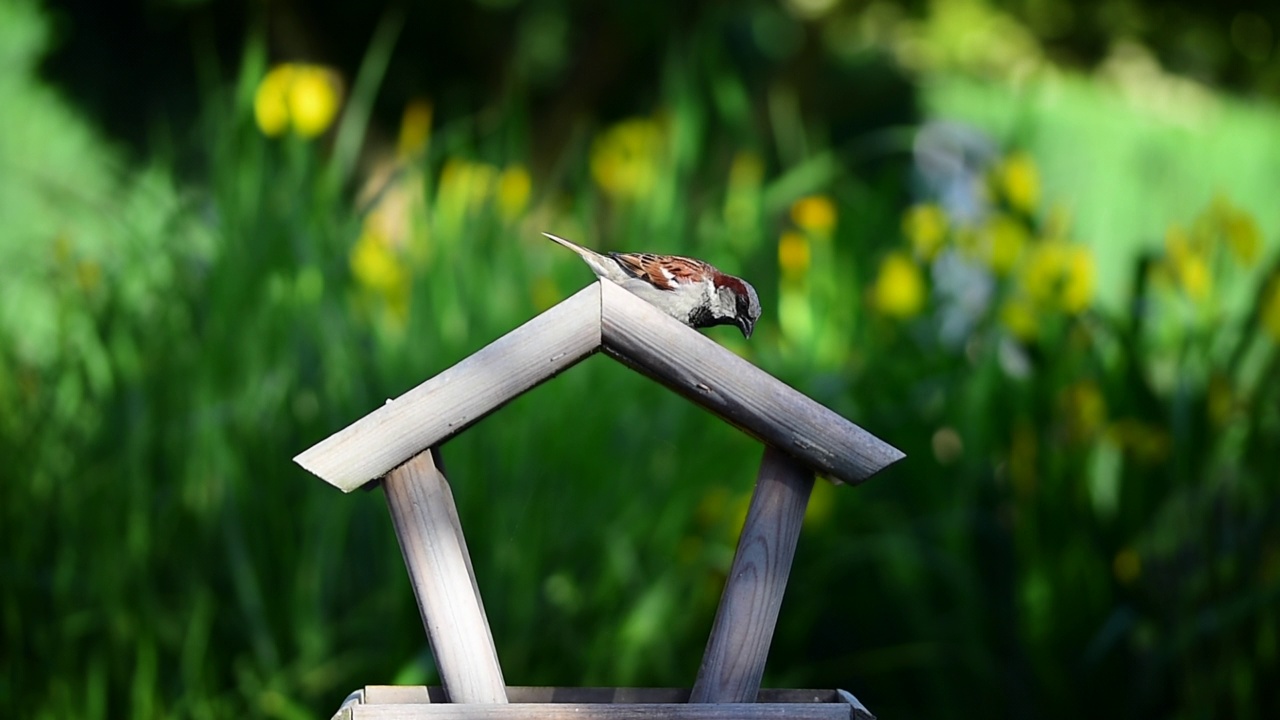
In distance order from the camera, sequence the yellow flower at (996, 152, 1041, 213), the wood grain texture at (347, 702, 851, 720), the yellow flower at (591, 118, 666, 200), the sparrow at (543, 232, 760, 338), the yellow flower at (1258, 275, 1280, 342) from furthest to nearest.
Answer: the yellow flower at (591, 118, 666, 200), the yellow flower at (996, 152, 1041, 213), the yellow flower at (1258, 275, 1280, 342), the sparrow at (543, 232, 760, 338), the wood grain texture at (347, 702, 851, 720)

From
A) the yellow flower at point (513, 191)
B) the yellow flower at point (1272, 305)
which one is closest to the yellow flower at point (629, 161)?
the yellow flower at point (513, 191)

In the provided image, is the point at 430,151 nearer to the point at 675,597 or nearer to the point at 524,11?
the point at 675,597

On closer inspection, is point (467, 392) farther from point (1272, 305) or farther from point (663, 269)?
point (1272, 305)

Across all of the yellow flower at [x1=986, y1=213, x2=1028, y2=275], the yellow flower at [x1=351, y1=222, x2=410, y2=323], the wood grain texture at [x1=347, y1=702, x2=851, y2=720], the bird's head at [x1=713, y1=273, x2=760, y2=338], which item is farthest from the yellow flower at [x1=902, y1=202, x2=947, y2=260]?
the wood grain texture at [x1=347, y1=702, x2=851, y2=720]

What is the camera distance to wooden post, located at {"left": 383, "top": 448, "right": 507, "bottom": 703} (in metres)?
1.07

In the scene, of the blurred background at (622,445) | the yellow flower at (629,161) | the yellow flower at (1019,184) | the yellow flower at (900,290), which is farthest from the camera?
the yellow flower at (629,161)

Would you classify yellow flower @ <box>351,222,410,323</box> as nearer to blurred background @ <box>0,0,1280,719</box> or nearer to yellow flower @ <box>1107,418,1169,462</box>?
blurred background @ <box>0,0,1280,719</box>

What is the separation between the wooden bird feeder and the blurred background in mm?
1014

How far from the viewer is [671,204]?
2939 mm

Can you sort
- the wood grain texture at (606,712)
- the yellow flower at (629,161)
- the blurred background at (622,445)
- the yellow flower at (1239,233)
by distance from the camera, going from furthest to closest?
the yellow flower at (629,161), the yellow flower at (1239,233), the blurred background at (622,445), the wood grain texture at (606,712)

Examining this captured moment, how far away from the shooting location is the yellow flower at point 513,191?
3.05 metres

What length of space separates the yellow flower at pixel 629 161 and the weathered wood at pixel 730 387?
2.02 m

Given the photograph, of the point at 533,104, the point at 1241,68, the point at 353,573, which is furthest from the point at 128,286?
the point at 1241,68

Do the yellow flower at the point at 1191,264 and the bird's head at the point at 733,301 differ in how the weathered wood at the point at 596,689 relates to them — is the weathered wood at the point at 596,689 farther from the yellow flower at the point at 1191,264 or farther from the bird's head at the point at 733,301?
the yellow flower at the point at 1191,264
